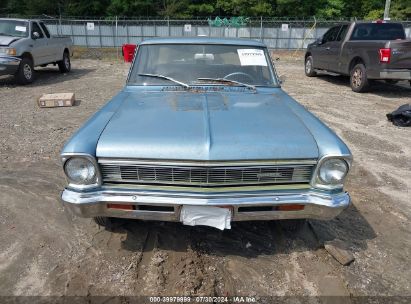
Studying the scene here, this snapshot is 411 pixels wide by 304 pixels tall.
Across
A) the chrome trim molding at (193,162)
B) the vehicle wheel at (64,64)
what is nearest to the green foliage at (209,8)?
the vehicle wheel at (64,64)

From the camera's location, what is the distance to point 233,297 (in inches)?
108

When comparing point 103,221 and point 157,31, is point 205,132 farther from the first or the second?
point 157,31

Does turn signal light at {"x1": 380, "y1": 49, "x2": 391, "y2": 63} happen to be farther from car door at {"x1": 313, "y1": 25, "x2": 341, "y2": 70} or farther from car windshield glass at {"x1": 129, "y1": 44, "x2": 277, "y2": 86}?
car windshield glass at {"x1": 129, "y1": 44, "x2": 277, "y2": 86}

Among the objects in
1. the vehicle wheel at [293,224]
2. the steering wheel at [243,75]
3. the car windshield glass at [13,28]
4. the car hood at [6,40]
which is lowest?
the vehicle wheel at [293,224]

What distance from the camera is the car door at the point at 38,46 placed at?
11344 millimetres

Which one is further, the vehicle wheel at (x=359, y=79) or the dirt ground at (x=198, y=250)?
the vehicle wheel at (x=359, y=79)

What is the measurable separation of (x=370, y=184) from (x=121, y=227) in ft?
10.6

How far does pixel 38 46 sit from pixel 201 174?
1092 cm

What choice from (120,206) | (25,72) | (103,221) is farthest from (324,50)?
(120,206)

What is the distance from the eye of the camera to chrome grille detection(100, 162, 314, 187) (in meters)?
2.67

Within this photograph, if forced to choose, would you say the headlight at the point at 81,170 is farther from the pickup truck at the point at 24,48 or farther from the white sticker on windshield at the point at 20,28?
the white sticker on windshield at the point at 20,28

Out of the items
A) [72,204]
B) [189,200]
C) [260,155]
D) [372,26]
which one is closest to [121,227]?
[72,204]

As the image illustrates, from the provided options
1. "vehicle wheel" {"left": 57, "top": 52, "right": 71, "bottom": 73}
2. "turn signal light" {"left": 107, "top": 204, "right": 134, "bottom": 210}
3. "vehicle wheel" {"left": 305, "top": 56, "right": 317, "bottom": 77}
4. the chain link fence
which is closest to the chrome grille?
"turn signal light" {"left": 107, "top": 204, "right": 134, "bottom": 210}

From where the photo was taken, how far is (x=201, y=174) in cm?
267
